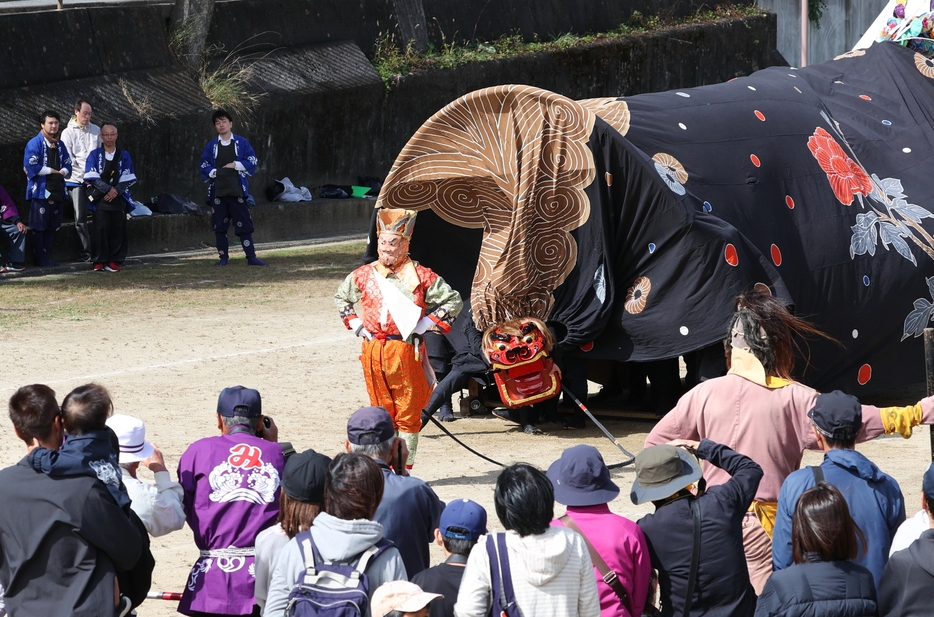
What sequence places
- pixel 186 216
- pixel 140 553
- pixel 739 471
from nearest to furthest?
pixel 140 553 → pixel 739 471 → pixel 186 216

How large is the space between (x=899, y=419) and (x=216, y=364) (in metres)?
6.37

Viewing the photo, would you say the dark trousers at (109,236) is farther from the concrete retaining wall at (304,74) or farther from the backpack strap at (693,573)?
the backpack strap at (693,573)

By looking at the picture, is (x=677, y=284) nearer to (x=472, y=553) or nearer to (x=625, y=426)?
(x=625, y=426)

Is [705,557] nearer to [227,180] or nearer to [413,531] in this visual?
[413,531]

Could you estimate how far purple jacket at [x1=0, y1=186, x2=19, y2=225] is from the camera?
14.3 metres

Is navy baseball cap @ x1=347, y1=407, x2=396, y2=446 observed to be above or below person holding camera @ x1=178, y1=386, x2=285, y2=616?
above

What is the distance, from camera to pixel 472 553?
362 centimetres

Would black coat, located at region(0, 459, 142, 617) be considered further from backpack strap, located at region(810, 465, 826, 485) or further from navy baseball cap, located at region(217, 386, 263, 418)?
backpack strap, located at region(810, 465, 826, 485)

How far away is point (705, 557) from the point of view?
13.2 ft

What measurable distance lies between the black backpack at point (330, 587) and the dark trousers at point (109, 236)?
11778 mm

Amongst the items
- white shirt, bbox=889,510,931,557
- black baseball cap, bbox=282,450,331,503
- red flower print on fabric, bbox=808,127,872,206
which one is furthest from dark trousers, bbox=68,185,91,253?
white shirt, bbox=889,510,931,557

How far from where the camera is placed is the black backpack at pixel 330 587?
361 cm

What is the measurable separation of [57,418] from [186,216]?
44.1 feet

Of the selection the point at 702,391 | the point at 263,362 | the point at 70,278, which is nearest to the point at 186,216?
the point at 70,278
